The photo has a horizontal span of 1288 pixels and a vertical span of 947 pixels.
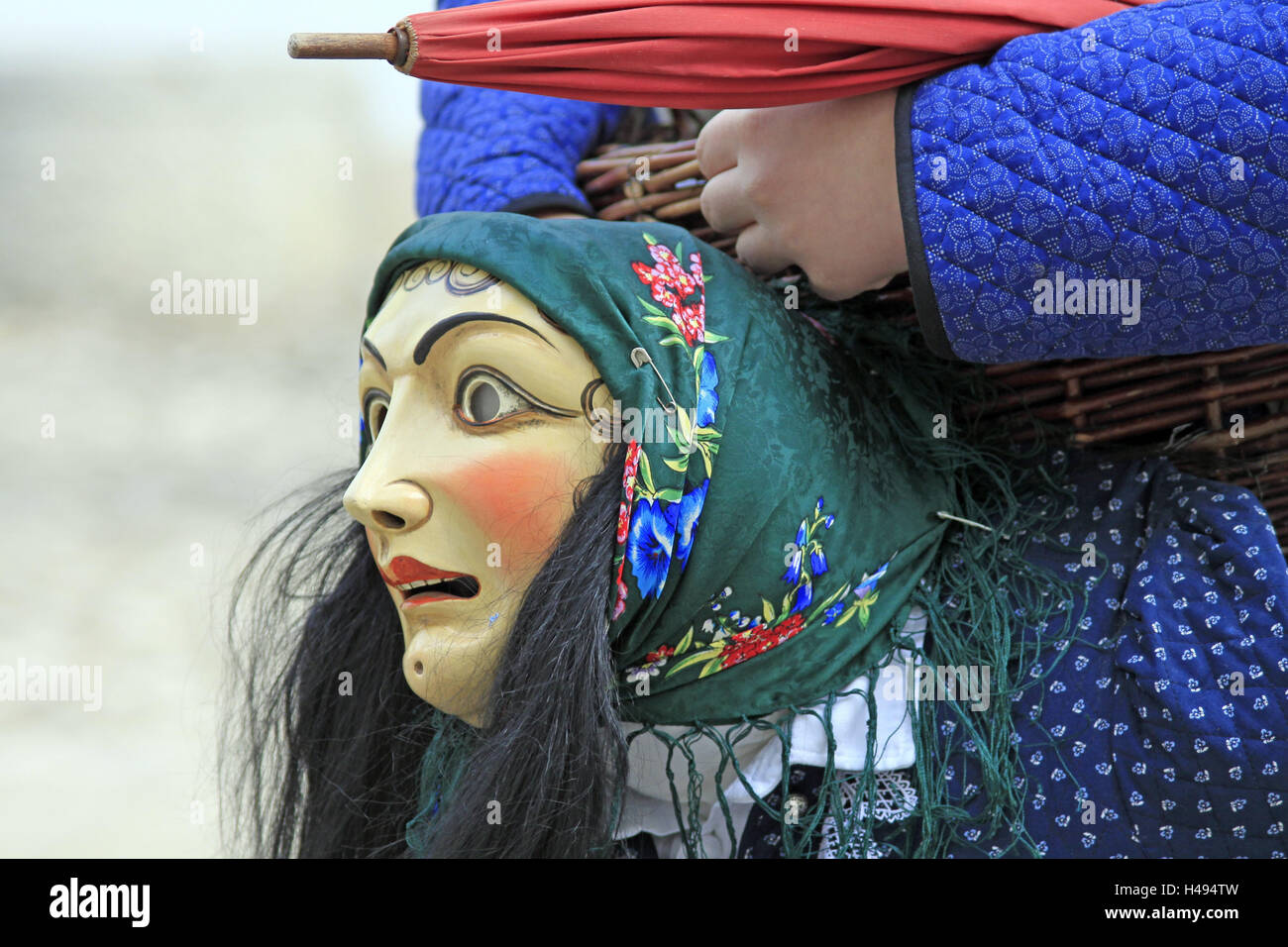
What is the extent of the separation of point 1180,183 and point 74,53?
7.28 feet

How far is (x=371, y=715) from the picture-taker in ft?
2.91

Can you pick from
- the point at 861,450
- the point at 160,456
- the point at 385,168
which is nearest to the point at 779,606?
the point at 861,450

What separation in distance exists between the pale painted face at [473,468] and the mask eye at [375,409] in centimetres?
4

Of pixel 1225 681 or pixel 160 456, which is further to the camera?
pixel 160 456

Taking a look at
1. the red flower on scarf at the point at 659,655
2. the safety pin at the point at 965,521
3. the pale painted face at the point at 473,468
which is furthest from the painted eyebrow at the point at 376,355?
the safety pin at the point at 965,521

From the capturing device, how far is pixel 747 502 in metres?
0.76

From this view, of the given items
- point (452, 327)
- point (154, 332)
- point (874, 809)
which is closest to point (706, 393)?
point (452, 327)

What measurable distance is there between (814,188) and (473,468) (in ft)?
0.84

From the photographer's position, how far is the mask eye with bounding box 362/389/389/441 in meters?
0.82

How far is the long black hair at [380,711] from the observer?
0.74 metres

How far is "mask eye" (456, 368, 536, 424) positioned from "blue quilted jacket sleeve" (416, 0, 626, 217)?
19 cm

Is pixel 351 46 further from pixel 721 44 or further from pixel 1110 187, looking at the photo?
pixel 1110 187
